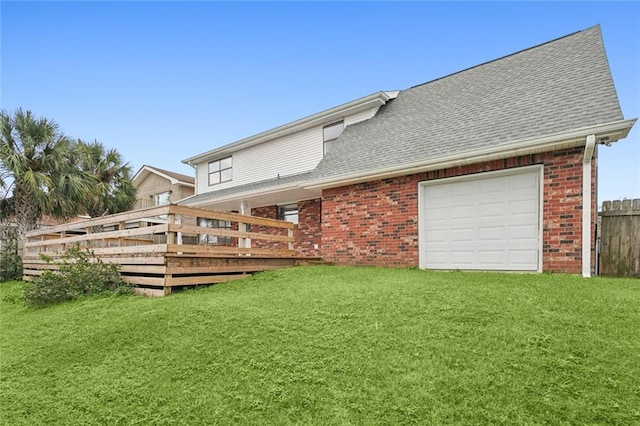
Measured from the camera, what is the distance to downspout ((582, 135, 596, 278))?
20.3 ft

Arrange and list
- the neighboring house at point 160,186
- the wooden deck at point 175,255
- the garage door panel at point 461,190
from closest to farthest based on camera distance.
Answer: the wooden deck at point 175,255
the garage door panel at point 461,190
the neighboring house at point 160,186

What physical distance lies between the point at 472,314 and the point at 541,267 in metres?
3.98

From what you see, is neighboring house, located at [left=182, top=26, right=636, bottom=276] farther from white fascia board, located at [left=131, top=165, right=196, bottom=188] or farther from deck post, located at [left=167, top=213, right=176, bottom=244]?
white fascia board, located at [left=131, top=165, right=196, bottom=188]

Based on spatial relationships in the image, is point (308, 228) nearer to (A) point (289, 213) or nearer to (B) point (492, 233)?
(A) point (289, 213)

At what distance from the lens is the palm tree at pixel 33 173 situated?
1205 centimetres

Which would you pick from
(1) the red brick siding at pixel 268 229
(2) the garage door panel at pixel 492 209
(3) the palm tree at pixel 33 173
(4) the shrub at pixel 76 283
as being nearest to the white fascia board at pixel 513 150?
(2) the garage door panel at pixel 492 209

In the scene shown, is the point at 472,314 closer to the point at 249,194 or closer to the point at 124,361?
the point at 124,361

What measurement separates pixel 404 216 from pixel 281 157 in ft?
21.8

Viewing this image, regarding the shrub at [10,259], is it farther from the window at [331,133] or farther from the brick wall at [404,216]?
the window at [331,133]

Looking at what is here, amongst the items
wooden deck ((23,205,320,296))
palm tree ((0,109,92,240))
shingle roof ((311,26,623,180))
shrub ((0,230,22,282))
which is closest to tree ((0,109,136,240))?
palm tree ((0,109,92,240))

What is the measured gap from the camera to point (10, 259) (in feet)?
38.3

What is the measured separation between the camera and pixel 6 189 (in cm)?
1212

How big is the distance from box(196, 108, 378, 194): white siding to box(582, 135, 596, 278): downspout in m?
6.82

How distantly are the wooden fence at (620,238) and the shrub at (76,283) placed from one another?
975 cm
